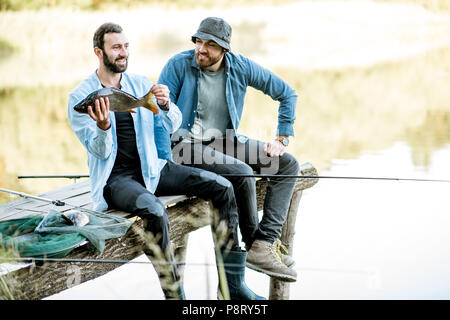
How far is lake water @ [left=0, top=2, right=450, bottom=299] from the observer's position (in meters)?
6.07

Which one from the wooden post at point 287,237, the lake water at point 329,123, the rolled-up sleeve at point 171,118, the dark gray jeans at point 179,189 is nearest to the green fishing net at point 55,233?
the dark gray jeans at point 179,189

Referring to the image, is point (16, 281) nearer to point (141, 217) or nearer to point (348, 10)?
point (141, 217)

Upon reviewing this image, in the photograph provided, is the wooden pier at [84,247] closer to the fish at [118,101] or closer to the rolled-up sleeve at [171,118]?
the rolled-up sleeve at [171,118]

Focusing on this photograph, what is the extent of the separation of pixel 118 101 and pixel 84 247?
75 cm

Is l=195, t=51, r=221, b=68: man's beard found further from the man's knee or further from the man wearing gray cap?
the man's knee

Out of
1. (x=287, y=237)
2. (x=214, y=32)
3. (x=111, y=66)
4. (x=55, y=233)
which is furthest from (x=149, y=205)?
(x=287, y=237)

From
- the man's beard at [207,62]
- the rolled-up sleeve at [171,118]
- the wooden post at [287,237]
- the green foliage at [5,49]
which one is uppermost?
the green foliage at [5,49]

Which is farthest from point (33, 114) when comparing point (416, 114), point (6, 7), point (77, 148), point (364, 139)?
point (416, 114)

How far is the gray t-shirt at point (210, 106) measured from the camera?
14.1 feet

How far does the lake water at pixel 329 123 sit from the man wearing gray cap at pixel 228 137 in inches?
16.9

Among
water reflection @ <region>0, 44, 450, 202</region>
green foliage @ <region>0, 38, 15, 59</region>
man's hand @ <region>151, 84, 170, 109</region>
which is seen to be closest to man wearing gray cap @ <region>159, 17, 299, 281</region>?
man's hand @ <region>151, 84, 170, 109</region>

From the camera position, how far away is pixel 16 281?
3.11 meters

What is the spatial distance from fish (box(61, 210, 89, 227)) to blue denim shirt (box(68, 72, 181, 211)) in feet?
0.68

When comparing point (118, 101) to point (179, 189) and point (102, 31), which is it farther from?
point (179, 189)
